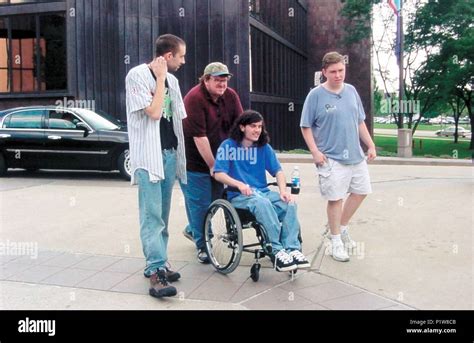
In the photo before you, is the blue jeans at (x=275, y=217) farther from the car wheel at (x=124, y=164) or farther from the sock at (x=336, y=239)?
the car wheel at (x=124, y=164)

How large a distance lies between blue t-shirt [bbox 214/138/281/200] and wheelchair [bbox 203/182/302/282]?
0.73 ft

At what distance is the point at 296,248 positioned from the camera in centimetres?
457

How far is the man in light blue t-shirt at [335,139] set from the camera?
523 cm

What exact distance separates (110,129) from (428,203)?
6.49m

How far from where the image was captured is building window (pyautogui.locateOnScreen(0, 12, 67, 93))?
63.8ft

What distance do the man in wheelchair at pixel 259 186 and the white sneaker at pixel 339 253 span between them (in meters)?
0.74

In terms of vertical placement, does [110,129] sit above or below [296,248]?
above

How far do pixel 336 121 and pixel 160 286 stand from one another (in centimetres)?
227

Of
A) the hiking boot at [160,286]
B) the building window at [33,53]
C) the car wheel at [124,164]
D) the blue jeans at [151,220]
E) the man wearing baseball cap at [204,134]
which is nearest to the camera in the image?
the hiking boot at [160,286]

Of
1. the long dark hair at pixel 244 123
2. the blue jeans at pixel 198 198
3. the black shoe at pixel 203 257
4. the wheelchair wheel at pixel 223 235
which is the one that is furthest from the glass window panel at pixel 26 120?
the long dark hair at pixel 244 123

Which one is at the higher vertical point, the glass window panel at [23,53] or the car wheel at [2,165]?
the glass window panel at [23,53]
